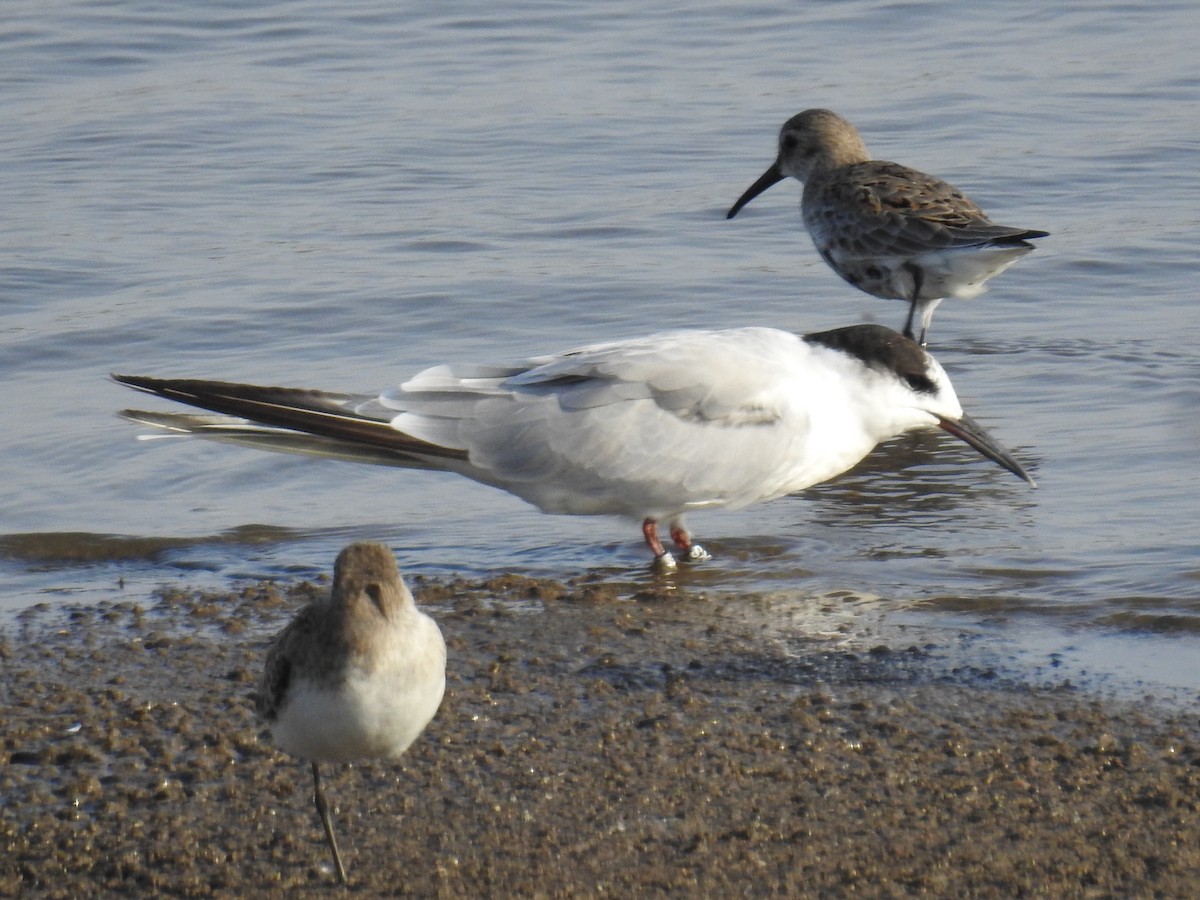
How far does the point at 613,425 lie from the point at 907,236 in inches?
134

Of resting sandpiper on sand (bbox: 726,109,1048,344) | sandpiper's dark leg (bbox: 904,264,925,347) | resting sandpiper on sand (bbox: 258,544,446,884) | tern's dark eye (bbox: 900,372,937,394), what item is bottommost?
sandpiper's dark leg (bbox: 904,264,925,347)

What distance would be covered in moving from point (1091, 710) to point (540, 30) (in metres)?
11.0

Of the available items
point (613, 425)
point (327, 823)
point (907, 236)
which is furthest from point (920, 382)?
point (327, 823)

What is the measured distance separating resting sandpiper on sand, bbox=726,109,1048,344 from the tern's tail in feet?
11.7

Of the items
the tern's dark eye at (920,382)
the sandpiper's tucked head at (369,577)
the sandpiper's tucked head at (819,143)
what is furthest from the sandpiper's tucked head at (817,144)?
the sandpiper's tucked head at (369,577)

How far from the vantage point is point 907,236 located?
8734 millimetres

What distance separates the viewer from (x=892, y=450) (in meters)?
7.46

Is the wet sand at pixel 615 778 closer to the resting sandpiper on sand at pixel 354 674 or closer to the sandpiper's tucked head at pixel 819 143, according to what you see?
the resting sandpiper on sand at pixel 354 674

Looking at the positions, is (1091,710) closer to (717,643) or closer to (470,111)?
(717,643)

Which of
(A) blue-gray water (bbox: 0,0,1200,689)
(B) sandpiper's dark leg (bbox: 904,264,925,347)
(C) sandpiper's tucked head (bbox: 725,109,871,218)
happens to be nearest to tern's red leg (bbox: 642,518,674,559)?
(A) blue-gray water (bbox: 0,0,1200,689)

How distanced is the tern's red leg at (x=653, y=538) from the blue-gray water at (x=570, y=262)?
0.51 ft

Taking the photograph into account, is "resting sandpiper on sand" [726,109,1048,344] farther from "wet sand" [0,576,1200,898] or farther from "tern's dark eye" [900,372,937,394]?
"wet sand" [0,576,1200,898]

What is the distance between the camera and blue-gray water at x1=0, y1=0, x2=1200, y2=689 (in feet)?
20.1

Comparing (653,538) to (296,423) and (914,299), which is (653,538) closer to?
(296,423)
